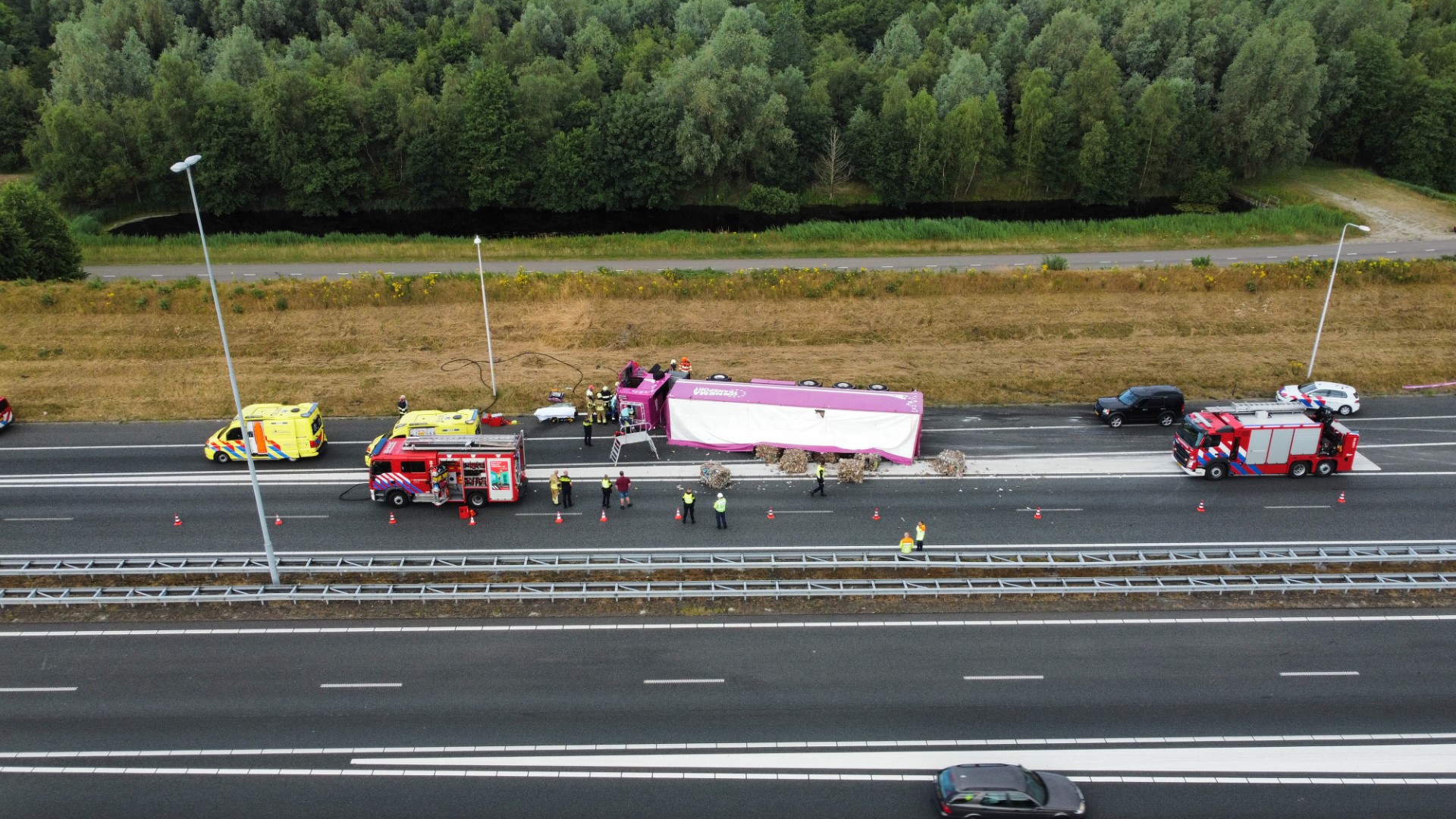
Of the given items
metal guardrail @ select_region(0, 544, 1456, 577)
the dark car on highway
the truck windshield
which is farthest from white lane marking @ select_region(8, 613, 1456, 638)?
the truck windshield

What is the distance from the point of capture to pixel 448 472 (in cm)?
3066

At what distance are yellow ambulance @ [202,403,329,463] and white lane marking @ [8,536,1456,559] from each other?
7.05 meters

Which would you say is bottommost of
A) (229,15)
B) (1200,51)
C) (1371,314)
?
(1371,314)

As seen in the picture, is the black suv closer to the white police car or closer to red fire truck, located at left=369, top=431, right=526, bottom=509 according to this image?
the white police car

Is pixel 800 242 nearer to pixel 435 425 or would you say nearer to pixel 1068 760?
pixel 435 425

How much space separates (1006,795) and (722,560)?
10.9 m

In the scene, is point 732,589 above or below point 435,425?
below

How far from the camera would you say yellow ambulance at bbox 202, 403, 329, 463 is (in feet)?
114

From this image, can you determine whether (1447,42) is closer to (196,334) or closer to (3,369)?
(196,334)

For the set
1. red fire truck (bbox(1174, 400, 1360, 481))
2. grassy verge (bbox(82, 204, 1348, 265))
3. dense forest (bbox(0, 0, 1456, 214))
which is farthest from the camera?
dense forest (bbox(0, 0, 1456, 214))

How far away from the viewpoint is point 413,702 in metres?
21.5

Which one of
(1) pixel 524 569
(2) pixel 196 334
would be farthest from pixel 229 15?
(1) pixel 524 569

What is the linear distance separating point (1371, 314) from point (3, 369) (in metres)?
69.6

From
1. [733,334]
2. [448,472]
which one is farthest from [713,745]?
[733,334]
